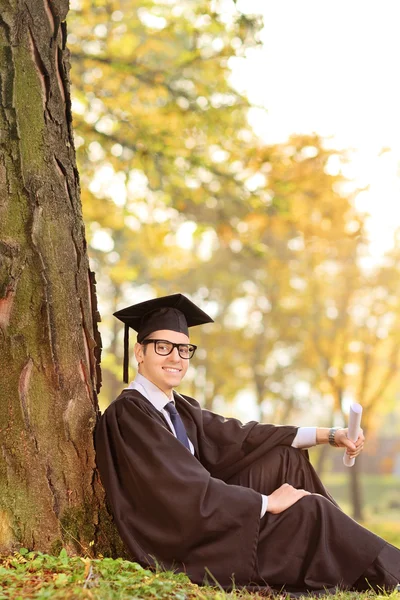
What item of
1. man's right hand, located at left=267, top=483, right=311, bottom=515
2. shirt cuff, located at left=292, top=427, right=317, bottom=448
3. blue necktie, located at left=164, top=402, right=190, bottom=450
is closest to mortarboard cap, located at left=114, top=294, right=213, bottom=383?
blue necktie, located at left=164, top=402, right=190, bottom=450

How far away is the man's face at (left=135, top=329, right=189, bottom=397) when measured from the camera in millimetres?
4441

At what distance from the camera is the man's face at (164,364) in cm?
444

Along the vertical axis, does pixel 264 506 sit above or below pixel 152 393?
below

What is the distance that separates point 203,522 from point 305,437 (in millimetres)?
1006

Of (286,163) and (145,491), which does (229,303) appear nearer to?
(286,163)

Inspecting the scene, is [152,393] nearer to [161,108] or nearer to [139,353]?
[139,353]

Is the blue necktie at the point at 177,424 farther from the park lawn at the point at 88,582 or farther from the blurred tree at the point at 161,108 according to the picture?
the blurred tree at the point at 161,108

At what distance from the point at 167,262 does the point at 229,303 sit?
262 centimetres

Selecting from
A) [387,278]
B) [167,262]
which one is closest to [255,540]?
[387,278]

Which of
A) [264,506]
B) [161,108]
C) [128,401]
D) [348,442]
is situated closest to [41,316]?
[128,401]

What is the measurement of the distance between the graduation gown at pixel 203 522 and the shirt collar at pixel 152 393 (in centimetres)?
12

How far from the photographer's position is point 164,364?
14.6ft

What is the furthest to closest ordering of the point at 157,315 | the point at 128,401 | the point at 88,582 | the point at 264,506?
the point at 157,315, the point at 128,401, the point at 264,506, the point at 88,582

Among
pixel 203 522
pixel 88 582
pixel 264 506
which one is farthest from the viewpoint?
pixel 264 506
